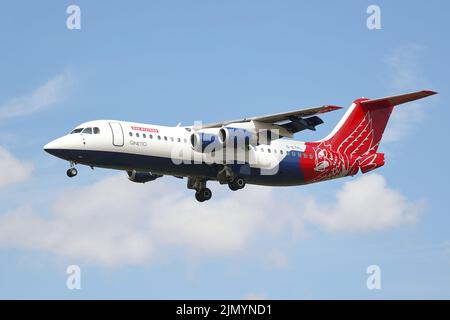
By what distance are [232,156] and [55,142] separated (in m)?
7.19

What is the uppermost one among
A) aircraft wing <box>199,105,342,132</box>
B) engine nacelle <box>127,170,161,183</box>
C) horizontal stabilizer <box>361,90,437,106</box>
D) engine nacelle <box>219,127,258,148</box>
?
horizontal stabilizer <box>361,90,437,106</box>

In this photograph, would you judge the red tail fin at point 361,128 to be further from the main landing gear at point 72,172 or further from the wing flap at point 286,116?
the main landing gear at point 72,172

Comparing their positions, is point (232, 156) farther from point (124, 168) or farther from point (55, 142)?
point (55, 142)

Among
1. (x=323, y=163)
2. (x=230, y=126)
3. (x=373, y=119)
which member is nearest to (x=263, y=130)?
(x=230, y=126)

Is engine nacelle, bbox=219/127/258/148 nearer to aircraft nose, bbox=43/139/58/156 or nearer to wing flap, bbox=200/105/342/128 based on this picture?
wing flap, bbox=200/105/342/128

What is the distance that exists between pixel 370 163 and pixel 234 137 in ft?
24.1

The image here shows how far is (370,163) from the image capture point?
42.1 metres

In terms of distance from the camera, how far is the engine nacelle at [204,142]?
37406 millimetres

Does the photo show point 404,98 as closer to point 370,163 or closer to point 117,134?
point 370,163

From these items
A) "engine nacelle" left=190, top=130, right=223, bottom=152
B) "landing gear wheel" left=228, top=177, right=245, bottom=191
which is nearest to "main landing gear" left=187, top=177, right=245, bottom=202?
"landing gear wheel" left=228, top=177, right=245, bottom=191

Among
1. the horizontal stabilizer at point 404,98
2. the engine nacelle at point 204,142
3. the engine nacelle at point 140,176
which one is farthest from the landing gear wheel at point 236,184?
the horizontal stabilizer at point 404,98

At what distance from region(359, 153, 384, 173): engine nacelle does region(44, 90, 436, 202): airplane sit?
4cm

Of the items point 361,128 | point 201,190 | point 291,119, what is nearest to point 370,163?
point 361,128

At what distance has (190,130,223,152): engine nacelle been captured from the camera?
123 ft
